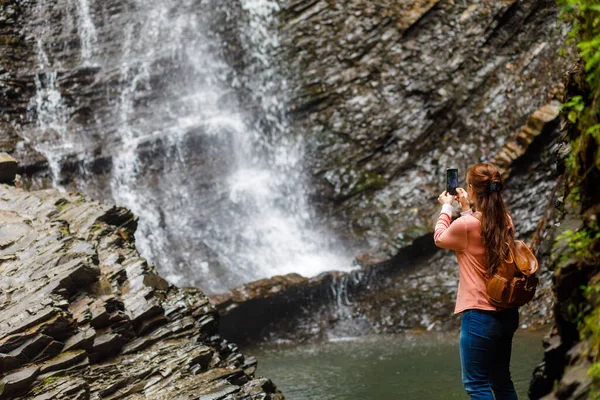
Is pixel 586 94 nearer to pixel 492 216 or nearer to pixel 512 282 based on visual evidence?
pixel 492 216

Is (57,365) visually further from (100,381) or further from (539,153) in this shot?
(539,153)

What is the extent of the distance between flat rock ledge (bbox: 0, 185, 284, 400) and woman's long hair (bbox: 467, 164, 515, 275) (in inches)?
139

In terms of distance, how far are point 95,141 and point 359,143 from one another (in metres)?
7.10

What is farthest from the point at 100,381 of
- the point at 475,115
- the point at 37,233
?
the point at 475,115

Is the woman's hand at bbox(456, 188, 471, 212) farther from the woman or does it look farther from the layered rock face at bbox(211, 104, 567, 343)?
the layered rock face at bbox(211, 104, 567, 343)

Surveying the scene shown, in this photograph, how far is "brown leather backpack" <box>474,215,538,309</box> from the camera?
12.5ft

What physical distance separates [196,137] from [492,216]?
43.2 feet

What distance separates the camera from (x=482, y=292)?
154 inches

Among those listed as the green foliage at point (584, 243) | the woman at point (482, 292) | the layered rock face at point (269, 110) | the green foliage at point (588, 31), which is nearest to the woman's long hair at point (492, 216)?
the woman at point (482, 292)

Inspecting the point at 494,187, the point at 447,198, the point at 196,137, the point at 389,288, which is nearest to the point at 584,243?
the point at 494,187

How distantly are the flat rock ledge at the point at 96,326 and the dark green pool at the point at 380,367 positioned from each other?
1.44 m

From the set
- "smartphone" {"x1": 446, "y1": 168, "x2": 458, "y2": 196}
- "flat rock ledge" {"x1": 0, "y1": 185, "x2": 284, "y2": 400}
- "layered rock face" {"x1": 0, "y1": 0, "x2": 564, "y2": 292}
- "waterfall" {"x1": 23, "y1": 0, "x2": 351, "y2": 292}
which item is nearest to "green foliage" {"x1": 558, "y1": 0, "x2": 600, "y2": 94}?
"smartphone" {"x1": 446, "y1": 168, "x2": 458, "y2": 196}

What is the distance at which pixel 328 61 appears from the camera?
643 inches

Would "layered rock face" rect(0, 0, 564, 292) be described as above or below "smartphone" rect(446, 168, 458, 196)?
above
